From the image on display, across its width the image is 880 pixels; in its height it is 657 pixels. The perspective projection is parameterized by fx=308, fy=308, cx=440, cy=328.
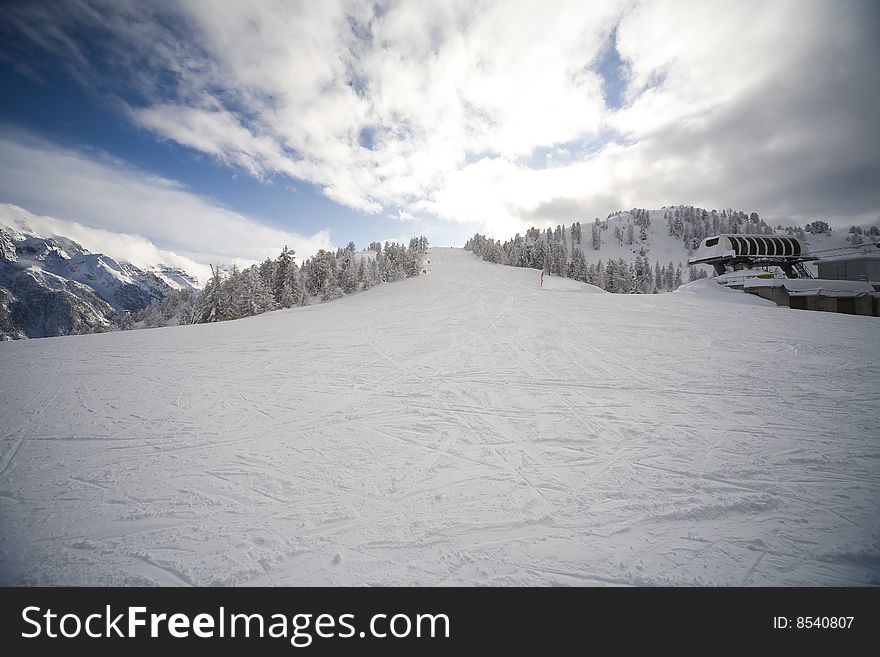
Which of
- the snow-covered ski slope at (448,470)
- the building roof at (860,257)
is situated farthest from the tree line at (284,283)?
the building roof at (860,257)

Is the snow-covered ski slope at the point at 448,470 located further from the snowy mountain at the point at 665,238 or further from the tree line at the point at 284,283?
the snowy mountain at the point at 665,238

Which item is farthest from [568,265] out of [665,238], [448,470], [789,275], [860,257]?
[665,238]

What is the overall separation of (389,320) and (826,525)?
1577 centimetres

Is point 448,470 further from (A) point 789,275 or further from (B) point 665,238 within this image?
(B) point 665,238

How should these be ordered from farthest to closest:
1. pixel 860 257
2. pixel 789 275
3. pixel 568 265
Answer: pixel 568 265 → pixel 789 275 → pixel 860 257

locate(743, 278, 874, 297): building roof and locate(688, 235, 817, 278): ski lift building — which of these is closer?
locate(743, 278, 874, 297): building roof

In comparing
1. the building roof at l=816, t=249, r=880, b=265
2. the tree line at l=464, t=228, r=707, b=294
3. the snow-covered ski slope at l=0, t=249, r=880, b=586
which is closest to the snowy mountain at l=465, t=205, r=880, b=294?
the tree line at l=464, t=228, r=707, b=294

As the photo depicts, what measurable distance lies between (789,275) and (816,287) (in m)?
17.3

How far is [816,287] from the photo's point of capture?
2469 centimetres

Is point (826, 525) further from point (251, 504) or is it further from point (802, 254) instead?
point (802, 254)

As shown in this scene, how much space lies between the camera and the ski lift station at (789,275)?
2320 centimetres

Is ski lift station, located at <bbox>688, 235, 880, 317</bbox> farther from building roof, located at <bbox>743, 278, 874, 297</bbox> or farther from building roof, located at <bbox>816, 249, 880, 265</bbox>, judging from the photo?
building roof, located at <bbox>816, 249, 880, 265</bbox>

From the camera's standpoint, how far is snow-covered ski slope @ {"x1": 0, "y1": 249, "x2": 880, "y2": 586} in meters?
3.08
